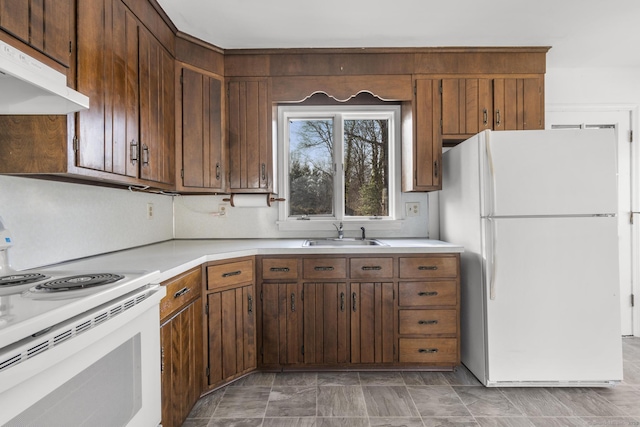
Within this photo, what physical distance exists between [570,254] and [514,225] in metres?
0.38

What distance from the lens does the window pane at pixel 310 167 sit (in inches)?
119

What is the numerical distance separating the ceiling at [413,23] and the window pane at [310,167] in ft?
2.34

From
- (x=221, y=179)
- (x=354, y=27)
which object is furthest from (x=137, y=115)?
(x=354, y=27)

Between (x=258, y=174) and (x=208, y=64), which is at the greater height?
(x=208, y=64)

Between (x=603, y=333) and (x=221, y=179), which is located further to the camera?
(x=221, y=179)

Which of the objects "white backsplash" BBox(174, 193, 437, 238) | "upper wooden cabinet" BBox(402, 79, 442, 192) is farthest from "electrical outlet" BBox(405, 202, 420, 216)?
"upper wooden cabinet" BBox(402, 79, 442, 192)

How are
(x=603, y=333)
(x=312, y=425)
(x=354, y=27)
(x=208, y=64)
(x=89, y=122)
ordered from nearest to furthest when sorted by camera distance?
(x=89, y=122) < (x=312, y=425) < (x=603, y=333) < (x=354, y=27) < (x=208, y=64)

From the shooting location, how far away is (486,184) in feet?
6.88

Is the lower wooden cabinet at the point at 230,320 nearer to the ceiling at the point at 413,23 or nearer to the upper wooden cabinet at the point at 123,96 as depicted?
the upper wooden cabinet at the point at 123,96

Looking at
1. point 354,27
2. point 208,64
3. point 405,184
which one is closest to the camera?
point 354,27

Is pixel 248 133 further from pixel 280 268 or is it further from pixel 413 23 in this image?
pixel 413 23

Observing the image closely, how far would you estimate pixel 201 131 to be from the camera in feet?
7.98

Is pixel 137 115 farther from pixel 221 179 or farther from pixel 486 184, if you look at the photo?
pixel 486 184

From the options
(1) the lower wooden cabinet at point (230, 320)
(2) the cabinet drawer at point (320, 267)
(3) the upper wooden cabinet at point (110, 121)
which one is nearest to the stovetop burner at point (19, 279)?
(3) the upper wooden cabinet at point (110, 121)
